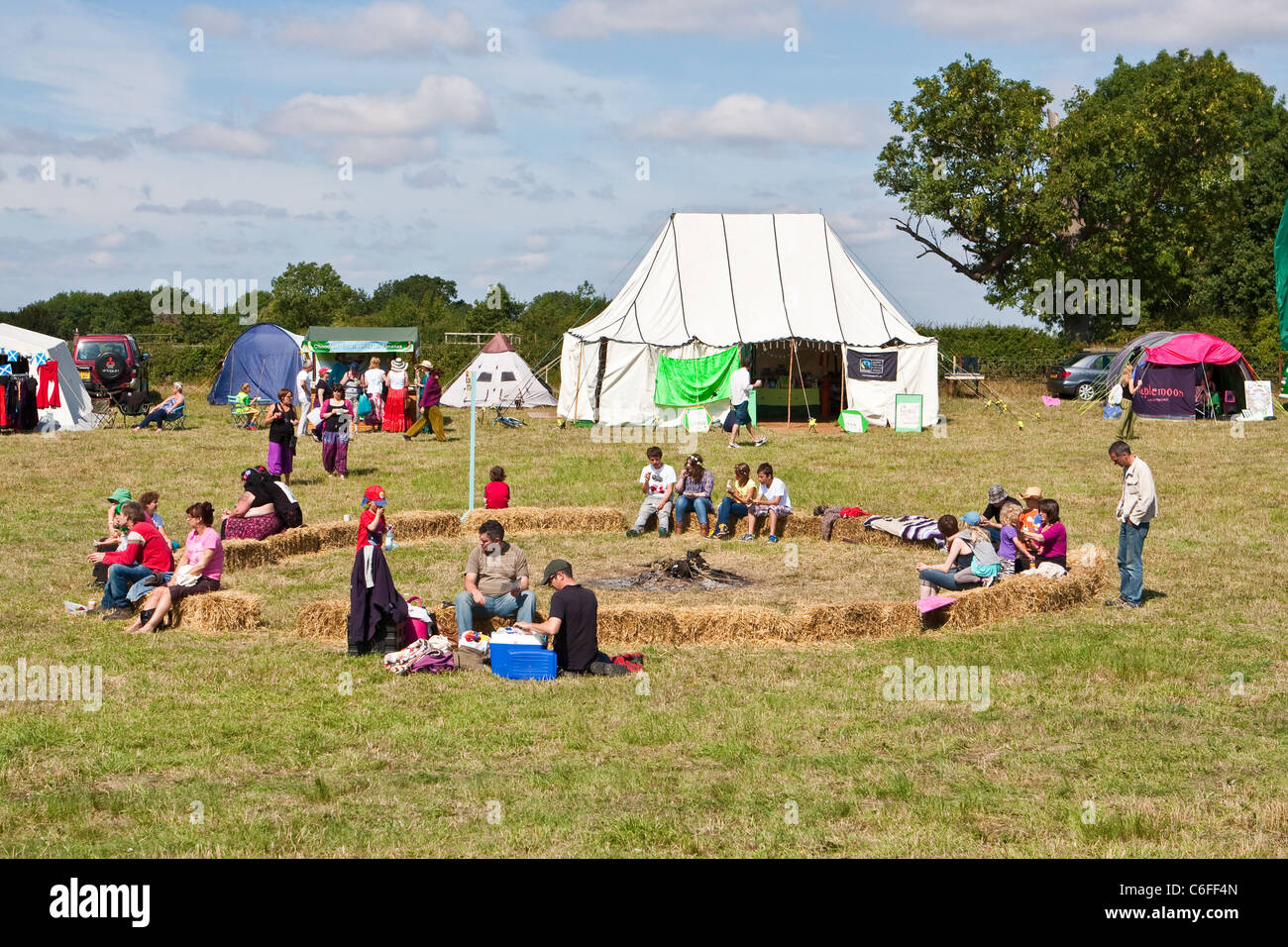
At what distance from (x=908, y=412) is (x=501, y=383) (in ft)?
32.1

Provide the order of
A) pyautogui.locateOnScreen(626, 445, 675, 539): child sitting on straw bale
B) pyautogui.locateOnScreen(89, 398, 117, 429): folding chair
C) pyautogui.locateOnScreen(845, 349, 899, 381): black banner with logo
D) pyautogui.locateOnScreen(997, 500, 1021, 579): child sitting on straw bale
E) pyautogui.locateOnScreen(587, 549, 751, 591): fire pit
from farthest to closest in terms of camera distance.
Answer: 1. pyautogui.locateOnScreen(845, 349, 899, 381): black banner with logo
2. pyautogui.locateOnScreen(89, 398, 117, 429): folding chair
3. pyautogui.locateOnScreen(626, 445, 675, 539): child sitting on straw bale
4. pyautogui.locateOnScreen(587, 549, 751, 591): fire pit
5. pyautogui.locateOnScreen(997, 500, 1021, 579): child sitting on straw bale

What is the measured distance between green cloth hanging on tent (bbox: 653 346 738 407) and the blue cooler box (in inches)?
724

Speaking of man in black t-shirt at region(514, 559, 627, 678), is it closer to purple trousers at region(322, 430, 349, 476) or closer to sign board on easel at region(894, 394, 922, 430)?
purple trousers at region(322, 430, 349, 476)

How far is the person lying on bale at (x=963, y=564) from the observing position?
37.6ft

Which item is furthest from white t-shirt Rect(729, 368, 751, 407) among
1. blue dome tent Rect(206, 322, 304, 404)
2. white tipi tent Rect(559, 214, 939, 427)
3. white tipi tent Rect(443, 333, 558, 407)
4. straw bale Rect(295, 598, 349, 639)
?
straw bale Rect(295, 598, 349, 639)

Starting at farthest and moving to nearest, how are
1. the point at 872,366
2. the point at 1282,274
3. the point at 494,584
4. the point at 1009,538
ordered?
the point at 872,366, the point at 1009,538, the point at 494,584, the point at 1282,274

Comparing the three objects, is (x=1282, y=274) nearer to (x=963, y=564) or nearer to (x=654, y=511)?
(x=963, y=564)

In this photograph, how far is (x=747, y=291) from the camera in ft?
95.9

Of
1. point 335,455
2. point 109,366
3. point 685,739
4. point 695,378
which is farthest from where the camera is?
point 109,366

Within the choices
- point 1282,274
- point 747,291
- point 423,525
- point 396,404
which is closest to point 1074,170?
point 747,291

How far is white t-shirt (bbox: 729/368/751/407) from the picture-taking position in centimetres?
2548

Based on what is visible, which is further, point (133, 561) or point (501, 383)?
point (501, 383)
